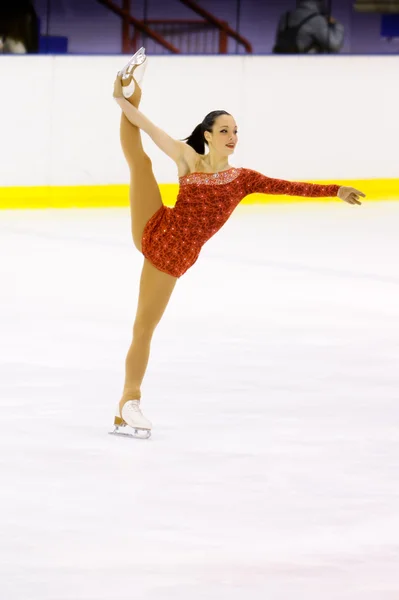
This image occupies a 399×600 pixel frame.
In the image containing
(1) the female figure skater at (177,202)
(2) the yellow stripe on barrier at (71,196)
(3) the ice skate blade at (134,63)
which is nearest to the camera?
(3) the ice skate blade at (134,63)

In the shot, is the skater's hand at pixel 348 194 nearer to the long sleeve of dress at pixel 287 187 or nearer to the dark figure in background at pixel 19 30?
the long sleeve of dress at pixel 287 187

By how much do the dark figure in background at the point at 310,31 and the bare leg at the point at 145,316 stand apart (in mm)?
8851

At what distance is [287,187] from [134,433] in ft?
3.10

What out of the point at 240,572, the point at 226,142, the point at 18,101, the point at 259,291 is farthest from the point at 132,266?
the point at 240,572

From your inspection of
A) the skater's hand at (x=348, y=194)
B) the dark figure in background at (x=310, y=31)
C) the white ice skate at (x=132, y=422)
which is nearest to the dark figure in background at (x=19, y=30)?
the dark figure in background at (x=310, y=31)

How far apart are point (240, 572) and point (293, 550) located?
240 millimetres

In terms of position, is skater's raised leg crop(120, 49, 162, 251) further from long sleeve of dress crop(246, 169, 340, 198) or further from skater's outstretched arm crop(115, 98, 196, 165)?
long sleeve of dress crop(246, 169, 340, 198)

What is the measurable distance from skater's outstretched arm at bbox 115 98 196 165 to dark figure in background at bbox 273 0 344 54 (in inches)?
346

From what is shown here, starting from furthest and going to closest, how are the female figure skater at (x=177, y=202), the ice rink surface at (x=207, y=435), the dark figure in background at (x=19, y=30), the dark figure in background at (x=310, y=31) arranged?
1. the dark figure in background at (x=310, y=31)
2. the dark figure in background at (x=19, y=30)
3. the female figure skater at (x=177, y=202)
4. the ice rink surface at (x=207, y=435)

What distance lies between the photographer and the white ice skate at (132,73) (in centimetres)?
464

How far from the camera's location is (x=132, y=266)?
910 centimetres

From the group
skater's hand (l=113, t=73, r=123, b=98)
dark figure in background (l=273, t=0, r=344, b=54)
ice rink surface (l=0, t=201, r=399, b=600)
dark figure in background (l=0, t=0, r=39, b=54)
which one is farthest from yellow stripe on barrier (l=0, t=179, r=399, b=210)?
skater's hand (l=113, t=73, r=123, b=98)

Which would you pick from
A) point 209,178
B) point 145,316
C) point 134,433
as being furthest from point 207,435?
point 209,178

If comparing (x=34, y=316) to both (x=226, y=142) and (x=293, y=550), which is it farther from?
(x=293, y=550)
